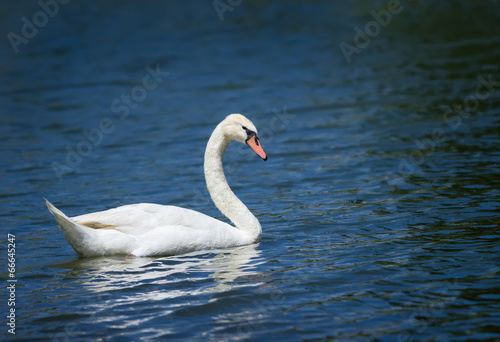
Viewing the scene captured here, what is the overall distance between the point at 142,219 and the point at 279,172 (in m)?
4.78

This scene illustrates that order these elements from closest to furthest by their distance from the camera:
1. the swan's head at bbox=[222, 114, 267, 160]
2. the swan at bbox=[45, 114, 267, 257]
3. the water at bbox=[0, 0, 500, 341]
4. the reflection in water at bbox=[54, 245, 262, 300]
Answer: the water at bbox=[0, 0, 500, 341], the reflection in water at bbox=[54, 245, 262, 300], the swan at bbox=[45, 114, 267, 257], the swan's head at bbox=[222, 114, 267, 160]

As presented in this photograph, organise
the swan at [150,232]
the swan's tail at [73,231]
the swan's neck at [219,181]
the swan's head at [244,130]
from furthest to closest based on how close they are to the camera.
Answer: the swan's neck at [219,181]
the swan's head at [244,130]
the swan at [150,232]
the swan's tail at [73,231]

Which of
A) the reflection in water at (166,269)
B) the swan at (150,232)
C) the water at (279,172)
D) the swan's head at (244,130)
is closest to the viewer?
the water at (279,172)

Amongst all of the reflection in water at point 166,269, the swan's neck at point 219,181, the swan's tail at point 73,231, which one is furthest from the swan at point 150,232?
the swan's neck at point 219,181

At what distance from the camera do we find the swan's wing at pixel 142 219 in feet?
28.9

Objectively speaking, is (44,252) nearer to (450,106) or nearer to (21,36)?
(450,106)

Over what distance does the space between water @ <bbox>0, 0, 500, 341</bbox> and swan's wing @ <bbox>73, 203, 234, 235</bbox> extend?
1.33 feet

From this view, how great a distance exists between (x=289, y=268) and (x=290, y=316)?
1.34 meters

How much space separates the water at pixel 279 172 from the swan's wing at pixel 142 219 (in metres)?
0.40

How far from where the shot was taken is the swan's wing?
881 centimetres

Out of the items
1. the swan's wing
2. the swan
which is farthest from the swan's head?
the swan's wing

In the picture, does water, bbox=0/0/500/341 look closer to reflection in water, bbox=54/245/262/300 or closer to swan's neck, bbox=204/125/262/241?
reflection in water, bbox=54/245/262/300

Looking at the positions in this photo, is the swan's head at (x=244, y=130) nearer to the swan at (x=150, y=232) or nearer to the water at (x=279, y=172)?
the swan at (x=150, y=232)

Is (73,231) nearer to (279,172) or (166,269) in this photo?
(166,269)
